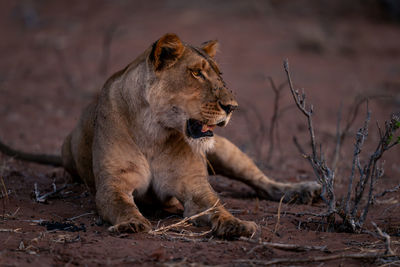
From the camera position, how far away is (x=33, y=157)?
5.48m

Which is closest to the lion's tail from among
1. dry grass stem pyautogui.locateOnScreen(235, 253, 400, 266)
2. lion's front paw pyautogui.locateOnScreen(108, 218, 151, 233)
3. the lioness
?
the lioness

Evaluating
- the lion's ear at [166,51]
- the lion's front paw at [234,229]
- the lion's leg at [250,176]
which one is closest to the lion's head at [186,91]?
the lion's ear at [166,51]

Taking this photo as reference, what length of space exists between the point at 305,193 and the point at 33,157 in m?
2.61

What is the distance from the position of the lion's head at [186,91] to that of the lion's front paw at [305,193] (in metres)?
1.37

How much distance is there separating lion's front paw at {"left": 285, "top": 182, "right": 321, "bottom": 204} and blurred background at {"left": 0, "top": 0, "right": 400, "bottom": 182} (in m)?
1.10

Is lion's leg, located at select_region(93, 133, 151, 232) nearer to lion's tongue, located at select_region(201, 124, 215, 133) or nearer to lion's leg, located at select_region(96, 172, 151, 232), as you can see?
lion's leg, located at select_region(96, 172, 151, 232)

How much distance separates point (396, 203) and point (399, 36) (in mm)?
→ 10990

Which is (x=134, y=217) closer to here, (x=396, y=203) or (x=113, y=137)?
(x=113, y=137)

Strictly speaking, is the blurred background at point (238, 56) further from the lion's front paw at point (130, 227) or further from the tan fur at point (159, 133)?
the lion's front paw at point (130, 227)

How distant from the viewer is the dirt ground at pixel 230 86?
9.95 ft

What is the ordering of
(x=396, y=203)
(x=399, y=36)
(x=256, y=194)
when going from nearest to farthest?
(x=396, y=203), (x=256, y=194), (x=399, y=36)

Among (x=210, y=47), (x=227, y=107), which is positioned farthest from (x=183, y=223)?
(x=210, y=47)

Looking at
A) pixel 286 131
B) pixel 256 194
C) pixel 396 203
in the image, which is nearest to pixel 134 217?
pixel 256 194

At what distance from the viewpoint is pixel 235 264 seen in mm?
2793
